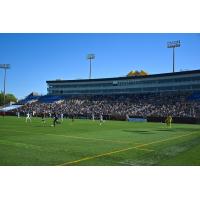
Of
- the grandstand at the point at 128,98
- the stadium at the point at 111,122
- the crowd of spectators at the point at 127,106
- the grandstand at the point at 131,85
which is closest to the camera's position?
the stadium at the point at 111,122

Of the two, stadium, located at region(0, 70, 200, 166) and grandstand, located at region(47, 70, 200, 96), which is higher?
grandstand, located at region(47, 70, 200, 96)

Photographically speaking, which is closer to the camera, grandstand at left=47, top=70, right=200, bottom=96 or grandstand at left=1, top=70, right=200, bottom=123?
grandstand at left=1, top=70, right=200, bottom=123

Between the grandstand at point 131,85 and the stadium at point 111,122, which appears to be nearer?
the stadium at point 111,122

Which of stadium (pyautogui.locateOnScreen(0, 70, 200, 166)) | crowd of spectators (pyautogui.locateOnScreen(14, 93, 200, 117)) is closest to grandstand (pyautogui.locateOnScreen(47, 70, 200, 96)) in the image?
stadium (pyautogui.locateOnScreen(0, 70, 200, 166))

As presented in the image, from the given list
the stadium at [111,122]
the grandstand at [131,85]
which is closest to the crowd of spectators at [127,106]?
the stadium at [111,122]

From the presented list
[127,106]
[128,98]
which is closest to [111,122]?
[127,106]

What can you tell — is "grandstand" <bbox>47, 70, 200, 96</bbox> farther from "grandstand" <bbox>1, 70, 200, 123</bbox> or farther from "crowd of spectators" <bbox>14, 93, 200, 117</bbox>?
"crowd of spectators" <bbox>14, 93, 200, 117</bbox>

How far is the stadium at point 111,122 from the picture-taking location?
12188mm

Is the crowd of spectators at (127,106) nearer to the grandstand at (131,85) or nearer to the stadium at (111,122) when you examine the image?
the stadium at (111,122)

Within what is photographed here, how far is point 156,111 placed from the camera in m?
57.9

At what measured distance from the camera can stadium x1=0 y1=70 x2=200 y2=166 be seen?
12.2 meters

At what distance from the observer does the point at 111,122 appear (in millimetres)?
45219
